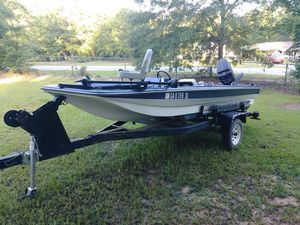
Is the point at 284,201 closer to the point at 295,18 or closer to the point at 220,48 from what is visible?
the point at 295,18

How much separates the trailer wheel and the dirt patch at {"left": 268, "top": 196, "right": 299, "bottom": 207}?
4.43ft

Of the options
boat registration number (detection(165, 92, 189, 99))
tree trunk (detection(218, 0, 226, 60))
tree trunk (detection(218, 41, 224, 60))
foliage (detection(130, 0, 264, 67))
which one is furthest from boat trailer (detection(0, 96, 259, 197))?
tree trunk (detection(218, 41, 224, 60))

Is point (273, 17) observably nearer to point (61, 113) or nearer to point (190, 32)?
point (190, 32)

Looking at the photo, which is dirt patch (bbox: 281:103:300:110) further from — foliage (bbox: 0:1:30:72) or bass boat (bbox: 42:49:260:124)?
foliage (bbox: 0:1:30:72)

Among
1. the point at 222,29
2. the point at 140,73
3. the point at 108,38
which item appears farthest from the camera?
the point at 108,38

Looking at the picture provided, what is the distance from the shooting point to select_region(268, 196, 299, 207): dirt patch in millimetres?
2889

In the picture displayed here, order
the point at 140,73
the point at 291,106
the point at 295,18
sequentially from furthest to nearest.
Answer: the point at 295,18
the point at 291,106
the point at 140,73

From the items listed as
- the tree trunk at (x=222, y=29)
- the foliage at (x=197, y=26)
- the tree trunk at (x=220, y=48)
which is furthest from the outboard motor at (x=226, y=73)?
the tree trunk at (x=220, y=48)

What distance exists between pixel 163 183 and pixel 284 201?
1247 mm

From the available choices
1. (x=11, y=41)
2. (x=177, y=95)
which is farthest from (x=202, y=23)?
(x=11, y=41)

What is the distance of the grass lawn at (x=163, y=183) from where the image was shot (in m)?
2.67

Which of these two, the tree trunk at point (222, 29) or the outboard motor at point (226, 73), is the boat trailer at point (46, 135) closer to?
the outboard motor at point (226, 73)

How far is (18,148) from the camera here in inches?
168

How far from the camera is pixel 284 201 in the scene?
2.95 m
